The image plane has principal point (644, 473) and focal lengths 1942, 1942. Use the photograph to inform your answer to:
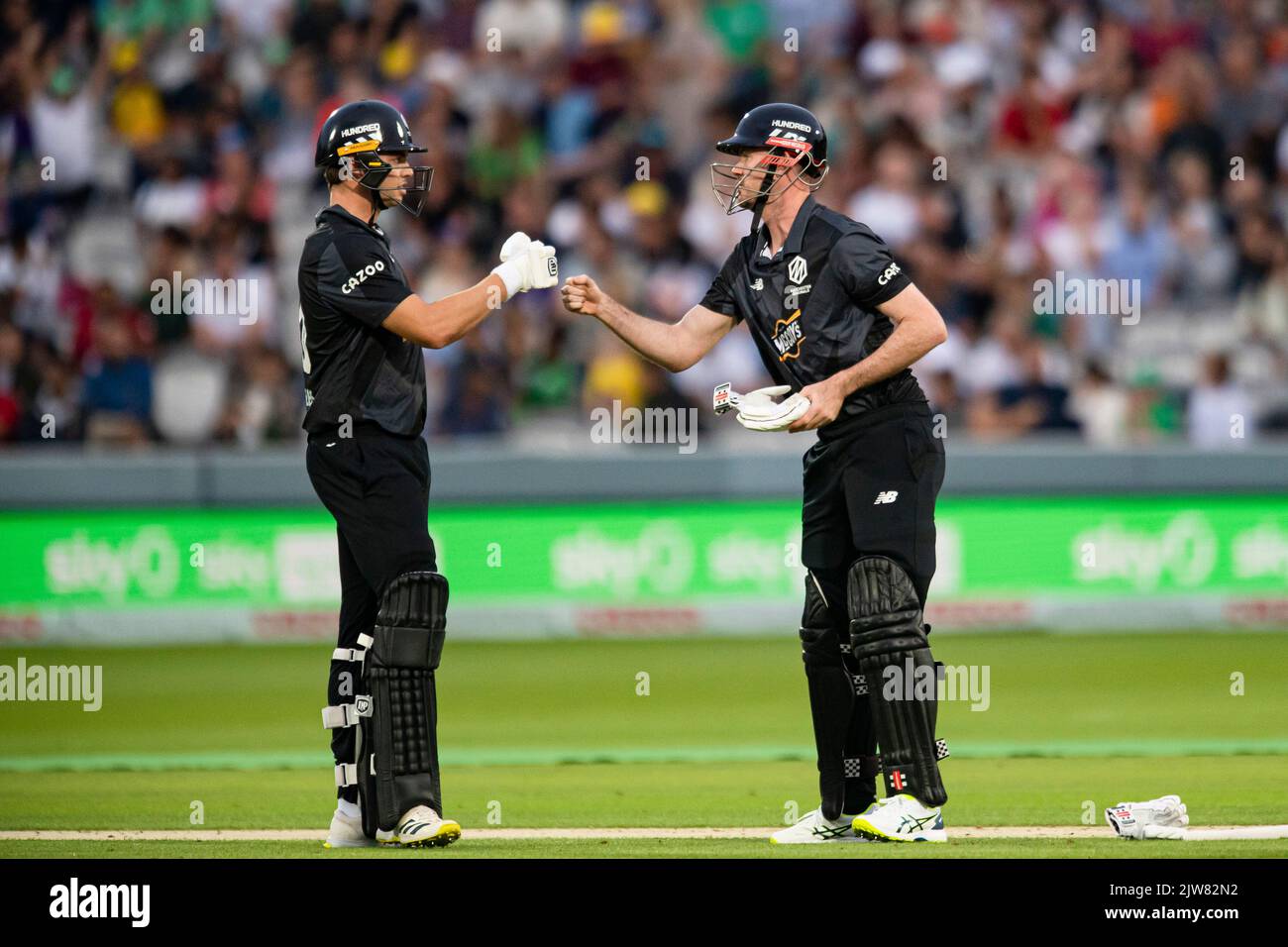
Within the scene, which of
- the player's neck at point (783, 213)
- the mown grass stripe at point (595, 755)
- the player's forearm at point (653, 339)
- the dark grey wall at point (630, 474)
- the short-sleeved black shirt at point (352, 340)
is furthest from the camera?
the dark grey wall at point (630, 474)

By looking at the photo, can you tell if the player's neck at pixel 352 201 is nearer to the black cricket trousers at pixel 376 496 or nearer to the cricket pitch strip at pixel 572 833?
the black cricket trousers at pixel 376 496

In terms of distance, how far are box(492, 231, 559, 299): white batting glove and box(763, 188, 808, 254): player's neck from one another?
0.89 metres

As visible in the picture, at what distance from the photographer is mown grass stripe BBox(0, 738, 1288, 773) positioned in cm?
1019

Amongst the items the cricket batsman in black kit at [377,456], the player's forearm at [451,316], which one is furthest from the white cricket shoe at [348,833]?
the player's forearm at [451,316]

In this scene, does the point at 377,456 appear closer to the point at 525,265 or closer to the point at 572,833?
the point at 525,265

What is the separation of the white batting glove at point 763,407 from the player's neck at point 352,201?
5.35 ft

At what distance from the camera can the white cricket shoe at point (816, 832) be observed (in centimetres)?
746

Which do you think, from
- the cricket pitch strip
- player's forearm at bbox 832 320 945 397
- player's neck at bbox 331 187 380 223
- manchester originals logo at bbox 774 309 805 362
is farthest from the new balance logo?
player's neck at bbox 331 187 380 223

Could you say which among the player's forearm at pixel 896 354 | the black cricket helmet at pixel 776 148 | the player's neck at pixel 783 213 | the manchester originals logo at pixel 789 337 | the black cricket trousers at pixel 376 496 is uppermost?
the black cricket helmet at pixel 776 148

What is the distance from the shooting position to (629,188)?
1759 centimetres

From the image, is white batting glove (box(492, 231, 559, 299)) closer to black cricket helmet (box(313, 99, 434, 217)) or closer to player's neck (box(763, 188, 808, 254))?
black cricket helmet (box(313, 99, 434, 217))

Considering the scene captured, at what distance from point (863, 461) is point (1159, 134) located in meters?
11.5

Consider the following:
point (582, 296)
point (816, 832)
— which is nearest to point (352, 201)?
point (582, 296)

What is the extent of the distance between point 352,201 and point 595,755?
3.90 meters
